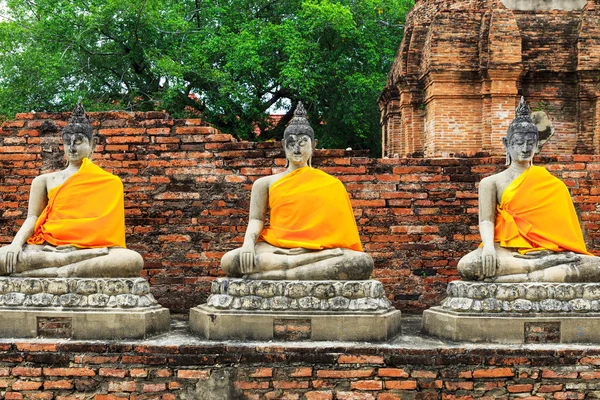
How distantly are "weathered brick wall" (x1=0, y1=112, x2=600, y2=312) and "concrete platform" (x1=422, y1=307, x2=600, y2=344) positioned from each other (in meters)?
2.08

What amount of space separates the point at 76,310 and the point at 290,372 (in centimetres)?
172

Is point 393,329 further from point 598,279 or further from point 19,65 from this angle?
point 19,65

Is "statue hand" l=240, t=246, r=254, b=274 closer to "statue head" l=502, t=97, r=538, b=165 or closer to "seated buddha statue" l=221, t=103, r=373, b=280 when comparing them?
"seated buddha statue" l=221, t=103, r=373, b=280

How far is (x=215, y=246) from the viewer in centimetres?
725

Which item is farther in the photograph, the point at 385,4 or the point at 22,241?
the point at 385,4

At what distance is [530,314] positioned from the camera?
507cm

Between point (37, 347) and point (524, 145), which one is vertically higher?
point (524, 145)

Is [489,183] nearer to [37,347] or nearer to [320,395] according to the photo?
[320,395]

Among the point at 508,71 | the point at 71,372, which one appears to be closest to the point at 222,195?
the point at 71,372

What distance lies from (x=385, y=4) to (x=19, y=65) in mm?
9791

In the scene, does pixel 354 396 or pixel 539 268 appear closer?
pixel 354 396

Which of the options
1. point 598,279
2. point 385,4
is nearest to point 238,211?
point 598,279

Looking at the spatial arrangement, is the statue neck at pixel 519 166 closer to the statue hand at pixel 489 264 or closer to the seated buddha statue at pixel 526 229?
the seated buddha statue at pixel 526 229

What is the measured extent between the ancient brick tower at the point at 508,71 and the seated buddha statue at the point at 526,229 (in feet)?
19.2
